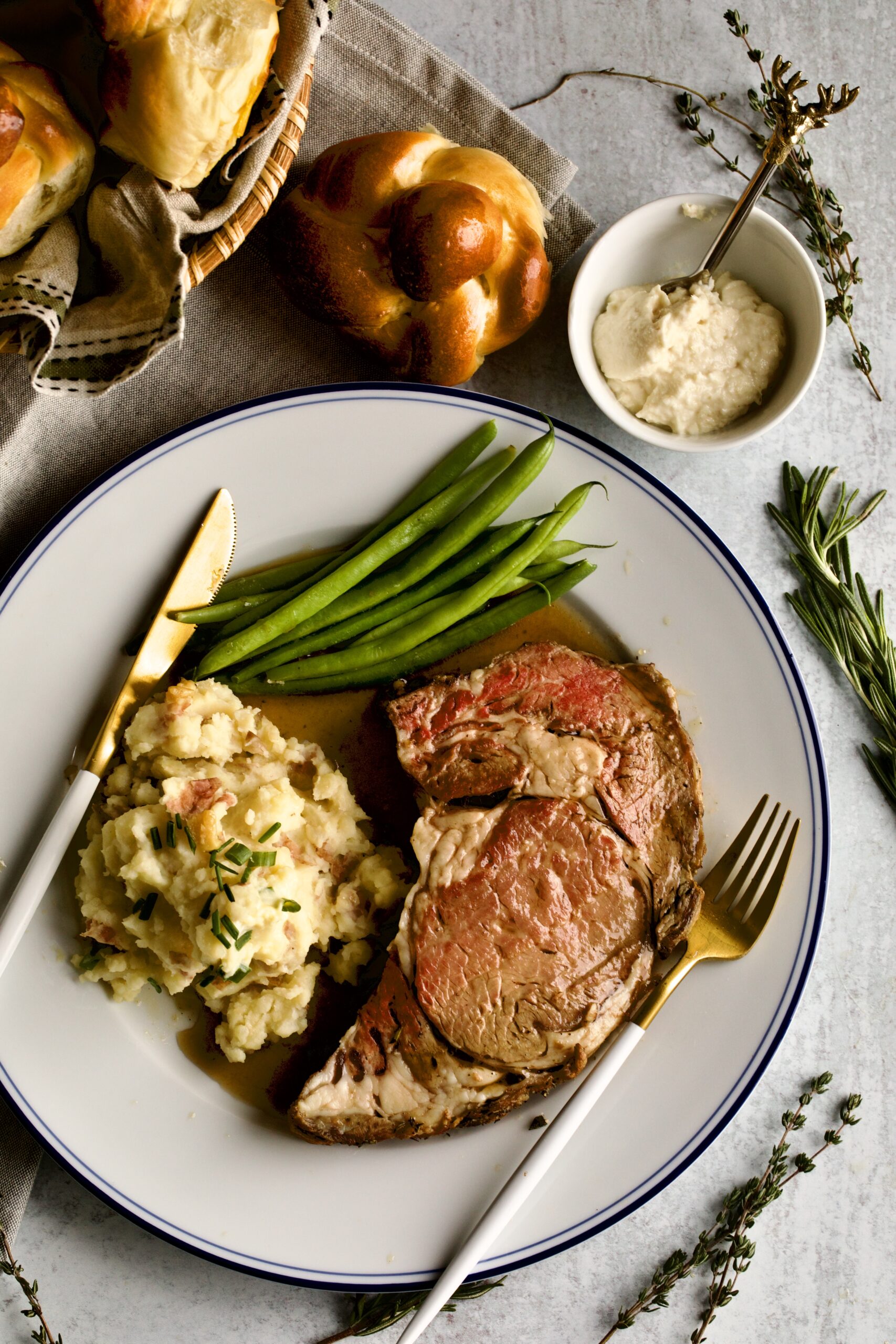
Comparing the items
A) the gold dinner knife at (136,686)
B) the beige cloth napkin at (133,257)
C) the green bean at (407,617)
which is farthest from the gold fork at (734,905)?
the beige cloth napkin at (133,257)

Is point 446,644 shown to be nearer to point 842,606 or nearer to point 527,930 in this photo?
point 527,930

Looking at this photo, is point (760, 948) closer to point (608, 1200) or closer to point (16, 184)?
point (608, 1200)

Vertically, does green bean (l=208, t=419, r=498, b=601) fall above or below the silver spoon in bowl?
below

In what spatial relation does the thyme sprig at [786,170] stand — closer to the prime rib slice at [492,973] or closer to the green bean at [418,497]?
the green bean at [418,497]

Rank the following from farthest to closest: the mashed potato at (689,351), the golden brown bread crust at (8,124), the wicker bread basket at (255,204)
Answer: the mashed potato at (689,351) < the wicker bread basket at (255,204) < the golden brown bread crust at (8,124)

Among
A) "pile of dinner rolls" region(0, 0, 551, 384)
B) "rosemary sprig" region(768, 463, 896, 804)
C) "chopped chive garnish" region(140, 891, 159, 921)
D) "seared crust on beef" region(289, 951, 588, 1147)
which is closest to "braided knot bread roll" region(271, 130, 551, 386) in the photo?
"pile of dinner rolls" region(0, 0, 551, 384)

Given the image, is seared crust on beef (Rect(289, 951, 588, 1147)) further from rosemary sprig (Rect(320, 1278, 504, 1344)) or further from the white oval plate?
rosemary sprig (Rect(320, 1278, 504, 1344))

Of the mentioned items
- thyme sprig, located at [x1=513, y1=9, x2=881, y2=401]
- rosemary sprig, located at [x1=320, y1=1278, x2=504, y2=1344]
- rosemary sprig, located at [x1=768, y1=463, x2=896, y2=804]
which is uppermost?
thyme sprig, located at [x1=513, y1=9, x2=881, y2=401]
